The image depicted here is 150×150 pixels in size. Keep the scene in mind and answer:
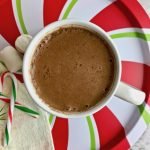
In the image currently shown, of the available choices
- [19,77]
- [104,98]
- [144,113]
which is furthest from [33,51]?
[144,113]

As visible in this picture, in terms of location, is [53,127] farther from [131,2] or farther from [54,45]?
[131,2]

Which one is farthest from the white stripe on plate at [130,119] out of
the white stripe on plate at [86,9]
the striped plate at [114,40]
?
the white stripe on plate at [86,9]

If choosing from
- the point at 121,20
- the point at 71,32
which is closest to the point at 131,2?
the point at 121,20

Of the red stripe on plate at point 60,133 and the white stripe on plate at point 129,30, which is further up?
the white stripe on plate at point 129,30

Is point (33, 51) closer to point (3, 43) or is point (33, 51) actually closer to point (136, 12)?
point (3, 43)

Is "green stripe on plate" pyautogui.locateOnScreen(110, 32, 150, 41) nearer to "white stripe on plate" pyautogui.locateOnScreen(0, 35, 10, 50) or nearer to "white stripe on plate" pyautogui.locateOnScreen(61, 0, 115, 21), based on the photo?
"white stripe on plate" pyautogui.locateOnScreen(61, 0, 115, 21)

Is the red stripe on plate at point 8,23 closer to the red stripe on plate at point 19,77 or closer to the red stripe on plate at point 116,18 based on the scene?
the red stripe on plate at point 19,77
